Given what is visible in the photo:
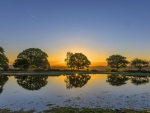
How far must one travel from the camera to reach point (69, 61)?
386 ft

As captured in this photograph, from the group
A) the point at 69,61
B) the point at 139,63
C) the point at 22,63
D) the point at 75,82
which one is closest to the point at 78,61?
the point at 69,61

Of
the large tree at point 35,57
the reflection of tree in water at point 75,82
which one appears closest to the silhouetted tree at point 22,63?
the large tree at point 35,57

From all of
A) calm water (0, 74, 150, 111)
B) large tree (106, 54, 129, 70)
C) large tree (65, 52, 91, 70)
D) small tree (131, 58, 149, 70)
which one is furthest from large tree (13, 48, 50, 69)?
calm water (0, 74, 150, 111)

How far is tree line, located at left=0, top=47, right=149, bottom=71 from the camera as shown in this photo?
101 meters

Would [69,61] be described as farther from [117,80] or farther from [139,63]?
[117,80]

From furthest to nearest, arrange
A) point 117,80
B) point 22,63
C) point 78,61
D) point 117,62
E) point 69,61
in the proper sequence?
point 117,62
point 69,61
point 78,61
point 22,63
point 117,80

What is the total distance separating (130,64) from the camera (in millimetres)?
129875

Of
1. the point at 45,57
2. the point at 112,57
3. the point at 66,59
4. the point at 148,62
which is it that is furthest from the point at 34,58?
the point at 148,62

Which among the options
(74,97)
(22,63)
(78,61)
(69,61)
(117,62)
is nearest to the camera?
(74,97)

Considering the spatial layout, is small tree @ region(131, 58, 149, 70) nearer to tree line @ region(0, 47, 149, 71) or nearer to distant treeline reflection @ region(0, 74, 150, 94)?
tree line @ region(0, 47, 149, 71)

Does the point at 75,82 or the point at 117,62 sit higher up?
the point at 117,62

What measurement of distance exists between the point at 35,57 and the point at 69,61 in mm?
21700

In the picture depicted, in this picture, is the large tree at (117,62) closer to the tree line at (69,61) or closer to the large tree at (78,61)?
the tree line at (69,61)

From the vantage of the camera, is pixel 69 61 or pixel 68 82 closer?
pixel 68 82
